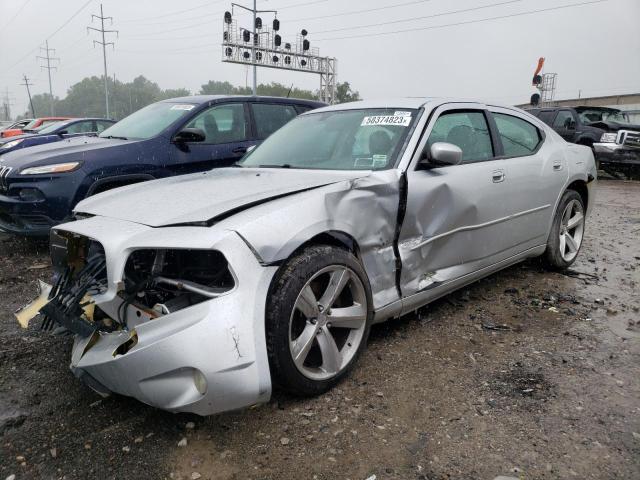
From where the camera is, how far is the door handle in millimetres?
3607

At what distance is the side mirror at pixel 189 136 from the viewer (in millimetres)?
5305

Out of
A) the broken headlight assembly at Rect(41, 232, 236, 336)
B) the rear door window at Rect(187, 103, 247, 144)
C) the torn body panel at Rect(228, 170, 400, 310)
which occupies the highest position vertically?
the rear door window at Rect(187, 103, 247, 144)

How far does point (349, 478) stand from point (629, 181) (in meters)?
14.2

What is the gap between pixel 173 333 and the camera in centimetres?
204

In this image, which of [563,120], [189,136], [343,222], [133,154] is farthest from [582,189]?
[563,120]

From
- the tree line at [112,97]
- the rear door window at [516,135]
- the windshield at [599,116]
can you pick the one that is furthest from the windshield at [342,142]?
the tree line at [112,97]

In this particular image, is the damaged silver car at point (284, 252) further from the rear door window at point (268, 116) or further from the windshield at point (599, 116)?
the windshield at point (599, 116)

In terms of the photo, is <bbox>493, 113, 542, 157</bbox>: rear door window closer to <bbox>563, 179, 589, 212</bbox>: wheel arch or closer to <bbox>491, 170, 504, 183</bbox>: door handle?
<bbox>491, 170, 504, 183</bbox>: door handle

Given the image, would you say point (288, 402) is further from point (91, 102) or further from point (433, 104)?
point (91, 102)

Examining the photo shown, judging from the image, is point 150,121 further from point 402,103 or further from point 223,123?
point 402,103

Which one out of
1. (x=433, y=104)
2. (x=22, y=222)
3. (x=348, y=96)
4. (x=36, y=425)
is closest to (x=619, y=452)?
(x=433, y=104)

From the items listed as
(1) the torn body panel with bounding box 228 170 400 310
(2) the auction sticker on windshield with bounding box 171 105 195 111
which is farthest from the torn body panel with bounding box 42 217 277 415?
(2) the auction sticker on windshield with bounding box 171 105 195 111

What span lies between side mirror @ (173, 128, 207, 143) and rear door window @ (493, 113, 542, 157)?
2951mm

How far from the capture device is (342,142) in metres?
3.36
